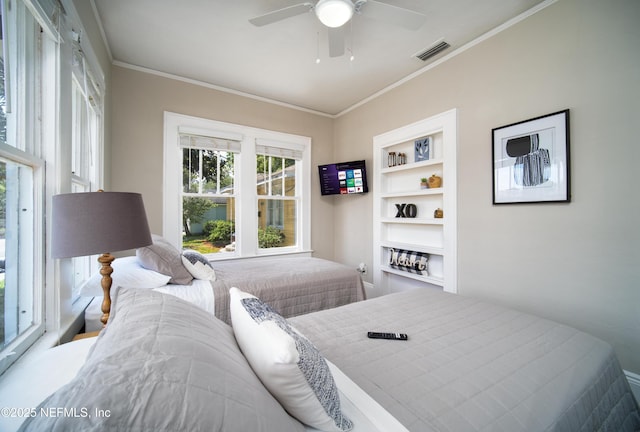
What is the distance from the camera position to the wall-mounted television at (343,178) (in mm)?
3939

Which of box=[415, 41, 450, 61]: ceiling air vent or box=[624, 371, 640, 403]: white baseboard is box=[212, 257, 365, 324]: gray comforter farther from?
box=[415, 41, 450, 61]: ceiling air vent

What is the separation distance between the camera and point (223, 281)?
7.32 ft

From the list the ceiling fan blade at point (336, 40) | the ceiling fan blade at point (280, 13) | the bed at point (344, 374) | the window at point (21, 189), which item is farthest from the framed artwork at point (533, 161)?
the window at point (21, 189)

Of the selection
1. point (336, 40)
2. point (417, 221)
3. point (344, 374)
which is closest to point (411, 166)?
point (417, 221)

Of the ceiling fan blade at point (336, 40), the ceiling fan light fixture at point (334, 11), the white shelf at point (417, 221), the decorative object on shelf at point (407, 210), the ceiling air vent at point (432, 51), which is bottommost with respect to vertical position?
the white shelf at point (417, 221)

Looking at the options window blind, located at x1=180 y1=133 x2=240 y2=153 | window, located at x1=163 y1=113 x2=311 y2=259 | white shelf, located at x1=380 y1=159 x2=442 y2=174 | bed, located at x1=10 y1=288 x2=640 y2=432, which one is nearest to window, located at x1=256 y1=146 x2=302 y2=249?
window, located at x1=163 y1=113 x2=311 y2=259

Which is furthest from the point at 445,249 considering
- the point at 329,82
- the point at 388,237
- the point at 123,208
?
the point at 123,208

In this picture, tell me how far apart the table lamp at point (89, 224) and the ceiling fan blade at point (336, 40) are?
191 cm

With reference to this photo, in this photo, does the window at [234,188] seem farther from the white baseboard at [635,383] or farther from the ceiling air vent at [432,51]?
the white baseboard at [635,383]

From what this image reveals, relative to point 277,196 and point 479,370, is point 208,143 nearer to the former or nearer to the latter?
point 277,196

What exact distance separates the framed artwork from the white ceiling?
1003 millimetres

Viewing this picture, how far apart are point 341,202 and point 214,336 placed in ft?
12.4

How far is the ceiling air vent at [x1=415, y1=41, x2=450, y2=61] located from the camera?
2709 millimetres

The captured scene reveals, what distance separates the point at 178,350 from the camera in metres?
0.61
